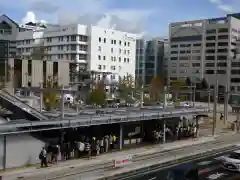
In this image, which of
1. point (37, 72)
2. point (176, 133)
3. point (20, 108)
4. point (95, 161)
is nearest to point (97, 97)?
point (37, 72)

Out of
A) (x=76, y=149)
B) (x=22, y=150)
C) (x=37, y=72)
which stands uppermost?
(x=37, y=72)

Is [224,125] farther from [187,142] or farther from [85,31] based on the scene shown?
[85,31]

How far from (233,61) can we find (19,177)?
9693cm

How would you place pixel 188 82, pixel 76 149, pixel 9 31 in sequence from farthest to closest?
pixel 9 31
pixel 188 82
pixel 76 149

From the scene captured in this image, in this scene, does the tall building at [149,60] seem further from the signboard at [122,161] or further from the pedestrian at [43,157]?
the pedestrian at [43,157]

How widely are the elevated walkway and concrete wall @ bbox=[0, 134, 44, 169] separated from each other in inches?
86.6

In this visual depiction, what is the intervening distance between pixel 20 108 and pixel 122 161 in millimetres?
7300

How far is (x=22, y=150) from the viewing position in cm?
1778

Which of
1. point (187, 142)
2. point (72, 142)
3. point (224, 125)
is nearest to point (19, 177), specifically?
point (72, 142)

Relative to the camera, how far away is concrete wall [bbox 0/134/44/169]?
1717 cm

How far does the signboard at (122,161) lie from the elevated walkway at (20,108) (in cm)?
493

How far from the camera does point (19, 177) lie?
15.7 metres

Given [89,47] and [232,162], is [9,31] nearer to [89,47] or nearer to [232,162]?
[89,47]

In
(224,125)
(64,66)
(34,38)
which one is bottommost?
(224,125)
